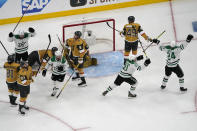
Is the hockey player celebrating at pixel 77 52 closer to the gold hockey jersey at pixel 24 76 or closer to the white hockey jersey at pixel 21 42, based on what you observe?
the white hockey jersey at pixel 21 42

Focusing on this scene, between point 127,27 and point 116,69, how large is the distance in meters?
0.96

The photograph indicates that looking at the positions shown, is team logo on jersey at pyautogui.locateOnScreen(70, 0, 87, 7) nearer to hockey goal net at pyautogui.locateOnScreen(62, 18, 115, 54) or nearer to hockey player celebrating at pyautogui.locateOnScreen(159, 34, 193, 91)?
hockey goal net at pyautogui.locateOnScreen(62, 18, 115, 54)

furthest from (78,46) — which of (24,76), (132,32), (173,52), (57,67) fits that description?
(173,52)

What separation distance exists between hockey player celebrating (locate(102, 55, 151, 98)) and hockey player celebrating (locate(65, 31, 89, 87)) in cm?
67

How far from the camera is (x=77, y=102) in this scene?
8367 mm

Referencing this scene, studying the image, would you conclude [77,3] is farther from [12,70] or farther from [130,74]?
[12,70]

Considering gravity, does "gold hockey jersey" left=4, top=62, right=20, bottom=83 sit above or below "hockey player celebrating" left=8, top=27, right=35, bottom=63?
below

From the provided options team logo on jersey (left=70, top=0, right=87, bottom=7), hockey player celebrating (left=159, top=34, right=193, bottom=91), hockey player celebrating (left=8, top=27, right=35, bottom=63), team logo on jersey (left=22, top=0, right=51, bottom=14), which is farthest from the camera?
team logo on jersey (left=70, top=0, right=87, bottom=7)

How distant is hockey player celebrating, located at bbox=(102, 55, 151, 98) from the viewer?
312 inches

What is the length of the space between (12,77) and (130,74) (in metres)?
2.08

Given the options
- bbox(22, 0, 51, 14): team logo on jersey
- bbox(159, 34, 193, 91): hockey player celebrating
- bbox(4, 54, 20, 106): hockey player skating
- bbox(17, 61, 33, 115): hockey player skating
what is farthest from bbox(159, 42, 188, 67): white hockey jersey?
bbox(22, 0, 51, 14): team logo on jersey

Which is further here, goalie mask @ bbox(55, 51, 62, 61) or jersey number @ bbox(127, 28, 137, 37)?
jersey number @ bbox(127, 28, 137, 37)

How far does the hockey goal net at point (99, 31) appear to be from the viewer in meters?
9.71

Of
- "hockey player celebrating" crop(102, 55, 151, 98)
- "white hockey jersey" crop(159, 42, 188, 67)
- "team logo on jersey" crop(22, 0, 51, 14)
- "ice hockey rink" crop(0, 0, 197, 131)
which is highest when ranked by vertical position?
"team logo on jersey" crop(22, 0, 51, 14)
